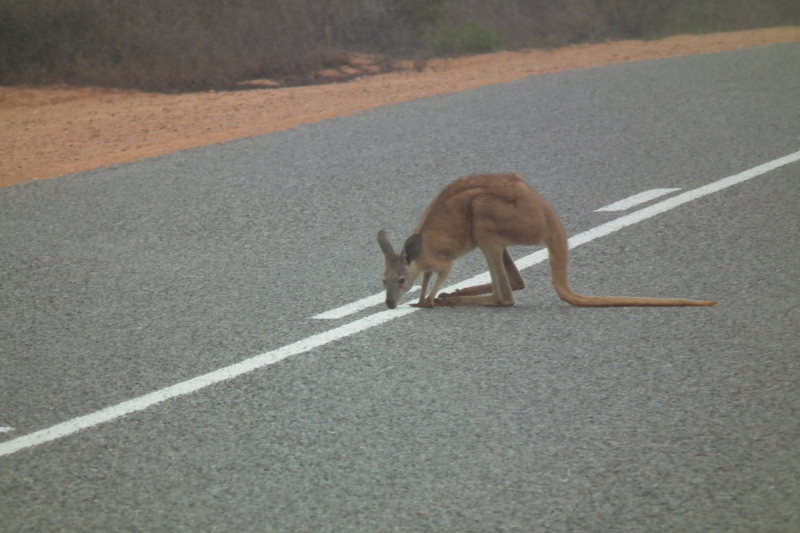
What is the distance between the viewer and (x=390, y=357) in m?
5.02

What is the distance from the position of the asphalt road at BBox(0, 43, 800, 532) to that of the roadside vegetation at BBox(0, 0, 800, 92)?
313 inches

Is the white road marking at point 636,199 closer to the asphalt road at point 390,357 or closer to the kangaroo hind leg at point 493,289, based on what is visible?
the asphalt road at point 390,357

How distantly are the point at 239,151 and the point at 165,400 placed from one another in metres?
5.69

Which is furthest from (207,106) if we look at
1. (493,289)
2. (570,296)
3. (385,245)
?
(570,296)

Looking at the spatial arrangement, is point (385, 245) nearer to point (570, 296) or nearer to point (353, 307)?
point (353, 307)

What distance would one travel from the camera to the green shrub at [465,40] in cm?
1916

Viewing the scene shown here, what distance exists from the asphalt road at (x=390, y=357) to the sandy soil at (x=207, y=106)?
2046 mm

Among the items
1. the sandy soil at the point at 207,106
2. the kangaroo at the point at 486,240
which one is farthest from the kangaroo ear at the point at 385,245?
the sandy soil at the point at 207,106

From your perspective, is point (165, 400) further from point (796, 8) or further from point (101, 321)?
point (796, 8)

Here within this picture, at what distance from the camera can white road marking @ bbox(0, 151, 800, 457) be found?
14.2 ft

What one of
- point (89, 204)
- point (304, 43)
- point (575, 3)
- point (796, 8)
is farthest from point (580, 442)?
point (796, 8)

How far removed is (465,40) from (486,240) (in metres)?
14.4

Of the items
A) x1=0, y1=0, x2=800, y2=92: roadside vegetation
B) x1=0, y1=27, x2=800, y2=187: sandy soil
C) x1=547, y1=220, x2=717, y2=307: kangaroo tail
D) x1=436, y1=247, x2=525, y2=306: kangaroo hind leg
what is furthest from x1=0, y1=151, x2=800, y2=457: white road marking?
x1=0, y1=0, x2=800, y2=92: roadside vegetation

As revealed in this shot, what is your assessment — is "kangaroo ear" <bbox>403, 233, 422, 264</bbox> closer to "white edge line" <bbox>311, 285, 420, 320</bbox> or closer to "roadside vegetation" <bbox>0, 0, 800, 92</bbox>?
"white edge line" <bbox>311, 285, 420, 320</bbox>
